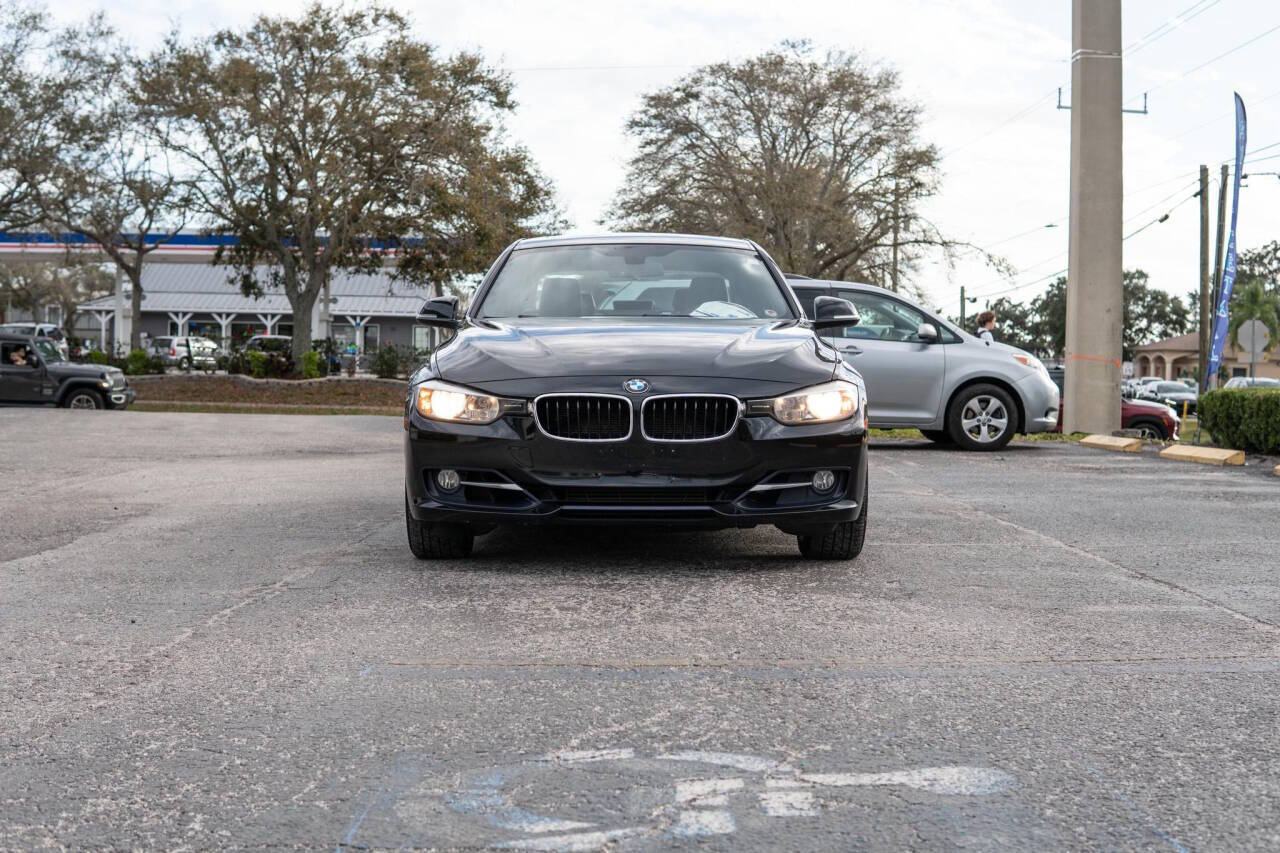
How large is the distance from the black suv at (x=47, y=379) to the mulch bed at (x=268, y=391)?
7.90m

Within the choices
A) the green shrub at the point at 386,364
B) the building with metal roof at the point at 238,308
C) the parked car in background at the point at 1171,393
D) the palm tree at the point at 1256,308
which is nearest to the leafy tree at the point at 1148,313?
the palm tree at the point at 1256,308

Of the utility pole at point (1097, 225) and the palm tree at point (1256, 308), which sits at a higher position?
the palm tree at point (1256, 308)

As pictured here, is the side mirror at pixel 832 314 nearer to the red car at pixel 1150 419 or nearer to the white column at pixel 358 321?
the red car at pixel 1150 419

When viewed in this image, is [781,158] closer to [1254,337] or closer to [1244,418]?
[1254,337]

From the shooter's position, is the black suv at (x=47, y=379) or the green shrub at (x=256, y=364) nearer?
the black suv at (x=47, y=379)

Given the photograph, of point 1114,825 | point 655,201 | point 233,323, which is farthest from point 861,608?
point 233,323

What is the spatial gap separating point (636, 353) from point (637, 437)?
18.1 inches

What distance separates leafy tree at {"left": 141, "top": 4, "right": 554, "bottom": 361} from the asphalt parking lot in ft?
86.2

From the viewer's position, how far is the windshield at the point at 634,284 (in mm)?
7043

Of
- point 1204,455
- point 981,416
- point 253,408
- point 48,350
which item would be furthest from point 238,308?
point 1204,455

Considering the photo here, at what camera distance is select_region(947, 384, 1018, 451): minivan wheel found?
46.4ft

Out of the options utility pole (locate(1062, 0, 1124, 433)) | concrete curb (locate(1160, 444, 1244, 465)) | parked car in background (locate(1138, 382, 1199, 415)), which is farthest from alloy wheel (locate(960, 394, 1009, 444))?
parked car in background (locate(1138, 382, 1199, 415))

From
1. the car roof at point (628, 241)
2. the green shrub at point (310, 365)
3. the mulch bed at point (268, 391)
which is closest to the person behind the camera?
the car roof at point (628, 241)

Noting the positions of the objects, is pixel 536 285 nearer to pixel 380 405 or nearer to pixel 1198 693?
pixel 1198 693
